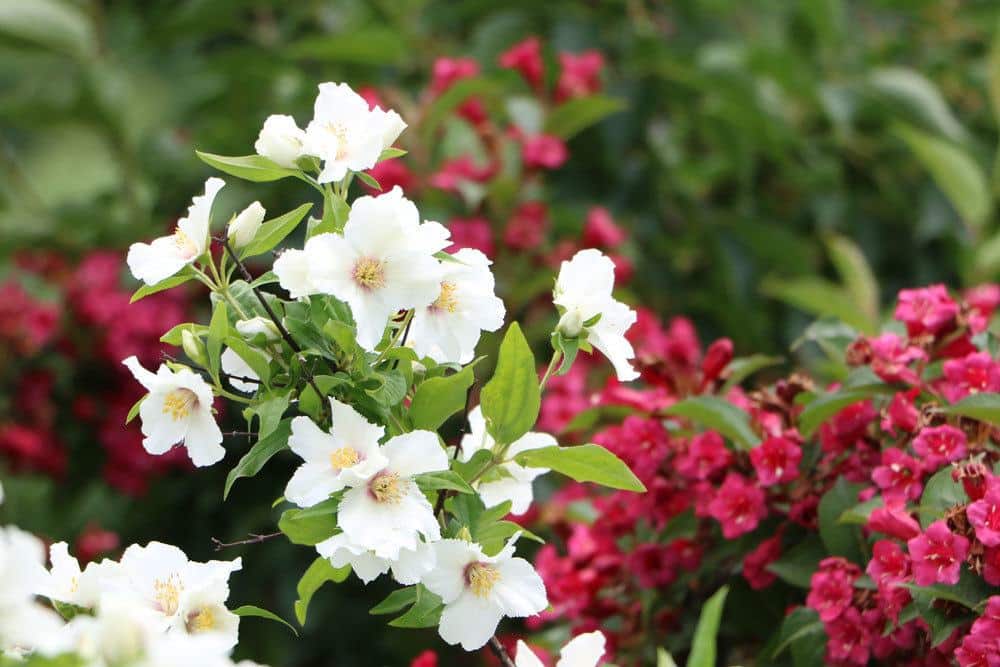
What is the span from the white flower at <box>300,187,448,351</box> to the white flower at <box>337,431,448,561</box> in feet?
0.22

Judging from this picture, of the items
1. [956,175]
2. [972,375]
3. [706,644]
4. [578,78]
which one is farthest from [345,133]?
[956,175]

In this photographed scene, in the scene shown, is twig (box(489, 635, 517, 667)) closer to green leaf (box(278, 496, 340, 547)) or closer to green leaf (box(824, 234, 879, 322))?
green leaf (box(278, 496, 340, 547))

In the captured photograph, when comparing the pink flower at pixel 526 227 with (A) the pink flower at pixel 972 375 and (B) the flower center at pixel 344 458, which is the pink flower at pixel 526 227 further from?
(B) the flower center at pixel 344 458

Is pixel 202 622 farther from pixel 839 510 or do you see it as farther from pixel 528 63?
pixel 528 63

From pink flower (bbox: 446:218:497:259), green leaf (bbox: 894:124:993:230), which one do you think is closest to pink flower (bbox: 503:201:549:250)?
pink flower (bbox: 446:218:497:259)

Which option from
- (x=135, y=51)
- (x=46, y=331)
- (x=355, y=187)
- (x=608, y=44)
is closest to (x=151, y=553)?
(x=355, y=187)

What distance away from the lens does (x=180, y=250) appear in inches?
33.0

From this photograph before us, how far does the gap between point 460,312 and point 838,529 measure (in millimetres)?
423

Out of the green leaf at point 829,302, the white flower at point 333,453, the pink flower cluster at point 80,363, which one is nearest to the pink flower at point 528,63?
the green leaf at point 829,302

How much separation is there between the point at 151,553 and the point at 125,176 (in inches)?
66.6

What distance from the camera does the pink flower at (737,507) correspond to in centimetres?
111

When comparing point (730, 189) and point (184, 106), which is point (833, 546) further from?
point (184, 106)

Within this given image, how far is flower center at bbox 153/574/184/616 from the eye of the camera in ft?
2.74

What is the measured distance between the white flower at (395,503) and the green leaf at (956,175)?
4.71ft
